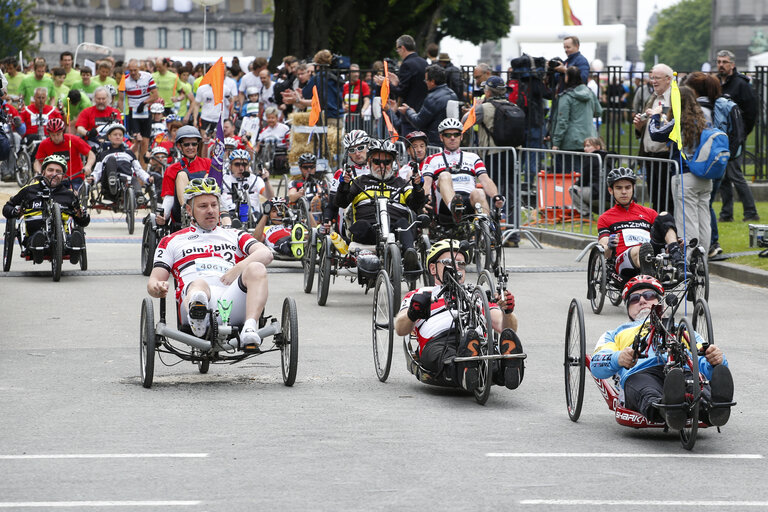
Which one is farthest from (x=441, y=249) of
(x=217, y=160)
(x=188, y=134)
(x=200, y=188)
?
(x=217, y=160)

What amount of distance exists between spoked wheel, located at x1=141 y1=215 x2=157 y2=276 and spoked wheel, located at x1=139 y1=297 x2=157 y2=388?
6494 millimetres

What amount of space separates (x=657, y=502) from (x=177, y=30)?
138 meters

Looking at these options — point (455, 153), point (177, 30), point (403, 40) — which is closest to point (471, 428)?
point (455, 153)

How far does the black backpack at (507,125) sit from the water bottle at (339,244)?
6544mm

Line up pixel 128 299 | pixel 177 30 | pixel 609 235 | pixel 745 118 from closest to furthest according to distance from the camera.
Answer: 1. pixel 609 235
2. pixel 128 299
3. pixel 745 118
4. pixel 177 30

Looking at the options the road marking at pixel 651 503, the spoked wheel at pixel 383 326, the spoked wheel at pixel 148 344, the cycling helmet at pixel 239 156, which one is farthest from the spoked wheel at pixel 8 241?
the road marking at pixel 651 503

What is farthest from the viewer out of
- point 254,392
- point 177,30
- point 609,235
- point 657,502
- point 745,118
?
point 177,30

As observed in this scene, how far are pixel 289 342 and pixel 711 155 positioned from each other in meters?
6.95

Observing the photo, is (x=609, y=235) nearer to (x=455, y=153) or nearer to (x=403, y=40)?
(x=455, y=153)

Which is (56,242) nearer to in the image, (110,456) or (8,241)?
(8,241)

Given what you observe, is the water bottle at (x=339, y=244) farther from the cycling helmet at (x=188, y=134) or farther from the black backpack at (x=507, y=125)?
the black backpack at (x=507, y=125)

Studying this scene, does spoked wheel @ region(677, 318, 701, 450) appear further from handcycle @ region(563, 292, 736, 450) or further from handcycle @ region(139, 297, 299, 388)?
handcycle @ region(139, 297, 299, 388)

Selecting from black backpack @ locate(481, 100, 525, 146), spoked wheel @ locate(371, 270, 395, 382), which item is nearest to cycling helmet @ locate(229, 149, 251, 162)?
black backpack @ locate(481, 100, 525, 146)

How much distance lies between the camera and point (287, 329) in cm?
970
